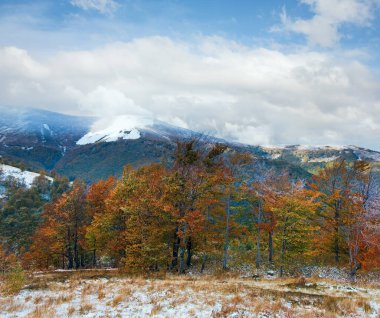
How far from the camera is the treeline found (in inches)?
1302

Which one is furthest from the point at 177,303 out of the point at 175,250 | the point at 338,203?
the point at 338,203

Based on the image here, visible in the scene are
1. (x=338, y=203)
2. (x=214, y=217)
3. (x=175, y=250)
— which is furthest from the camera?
(x=338, y=203)

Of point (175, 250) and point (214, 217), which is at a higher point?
point (214, 217)

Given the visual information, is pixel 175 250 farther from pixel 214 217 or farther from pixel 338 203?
pixel 338 203

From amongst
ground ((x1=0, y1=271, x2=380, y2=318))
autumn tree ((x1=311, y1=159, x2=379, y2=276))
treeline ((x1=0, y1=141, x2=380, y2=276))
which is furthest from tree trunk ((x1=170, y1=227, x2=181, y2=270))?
autumn tree ((x1=311, y1=159, x2=379, y2=276))

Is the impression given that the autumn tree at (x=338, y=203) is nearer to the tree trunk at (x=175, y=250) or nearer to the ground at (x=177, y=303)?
the tree trunk at (x=175, y=250)

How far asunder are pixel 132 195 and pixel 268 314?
23.9 m

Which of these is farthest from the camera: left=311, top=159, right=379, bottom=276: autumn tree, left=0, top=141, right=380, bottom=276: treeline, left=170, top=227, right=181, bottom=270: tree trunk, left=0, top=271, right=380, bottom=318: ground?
left=311, top=159, right=379, bottom=276: autumn tree

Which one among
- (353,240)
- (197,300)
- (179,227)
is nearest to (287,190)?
(353,240)

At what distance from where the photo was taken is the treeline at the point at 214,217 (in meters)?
33.1

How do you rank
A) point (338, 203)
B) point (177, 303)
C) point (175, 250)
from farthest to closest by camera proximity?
point (338, 203) < point (175, 250) < point (177, 303)

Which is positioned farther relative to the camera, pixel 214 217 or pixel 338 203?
pixel 338 203

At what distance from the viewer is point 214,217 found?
40469mm

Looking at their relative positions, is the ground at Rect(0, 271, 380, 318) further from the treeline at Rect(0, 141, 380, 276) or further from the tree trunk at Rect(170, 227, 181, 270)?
the tree trunk at Rect(170, 227, 181, 270)
